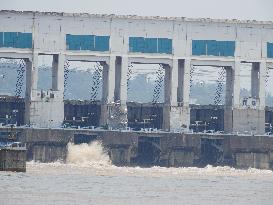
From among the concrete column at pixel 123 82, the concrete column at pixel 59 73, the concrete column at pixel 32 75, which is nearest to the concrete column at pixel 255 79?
the concrete column at pixel 123 82

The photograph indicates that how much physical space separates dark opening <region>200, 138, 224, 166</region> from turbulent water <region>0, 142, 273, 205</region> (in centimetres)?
427

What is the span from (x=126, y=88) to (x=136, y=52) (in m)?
4.19

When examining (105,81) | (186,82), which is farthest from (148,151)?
(105,81)

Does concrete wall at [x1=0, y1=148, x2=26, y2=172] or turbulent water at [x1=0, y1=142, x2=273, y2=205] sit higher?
concrete wall at [x1=0, y1=148, x2=26, y2=172]

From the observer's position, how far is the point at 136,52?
112 meters

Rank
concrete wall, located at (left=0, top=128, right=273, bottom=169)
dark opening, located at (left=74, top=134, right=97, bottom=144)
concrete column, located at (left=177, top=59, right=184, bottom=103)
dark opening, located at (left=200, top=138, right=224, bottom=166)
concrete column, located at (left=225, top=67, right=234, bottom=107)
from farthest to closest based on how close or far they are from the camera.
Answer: concrete column, located at (left=225, top=67, right=234, bottom=107) → dark opening, located at (left=200, top=138, right=224, bottom=166) → concrete column, located at (left=177, top=59, right=184, bottom=103) → dark opening, located at (left=74, top=134, right=97, bottom=144) → concrete wall, located at (left=0, top=128, right=273, bottom=169)

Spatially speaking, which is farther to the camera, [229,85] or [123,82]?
[229,85]

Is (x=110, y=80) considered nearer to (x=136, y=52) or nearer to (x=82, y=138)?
(x=136, y=52)

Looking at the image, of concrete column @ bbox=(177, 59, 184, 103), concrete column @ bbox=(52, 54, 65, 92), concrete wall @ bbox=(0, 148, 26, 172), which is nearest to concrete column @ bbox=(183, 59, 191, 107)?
concrete column @ bbox=(177, 59, 184, 103)

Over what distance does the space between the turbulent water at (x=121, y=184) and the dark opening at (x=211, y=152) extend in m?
4.27

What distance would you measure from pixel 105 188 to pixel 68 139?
34014mm

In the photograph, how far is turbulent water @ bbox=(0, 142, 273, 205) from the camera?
214 ft

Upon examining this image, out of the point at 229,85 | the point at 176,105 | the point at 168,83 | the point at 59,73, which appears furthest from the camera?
the point at 229,85

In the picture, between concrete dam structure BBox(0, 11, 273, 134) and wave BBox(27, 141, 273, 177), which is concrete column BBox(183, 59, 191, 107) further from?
wave BBox(27, 141, 273, 177)
